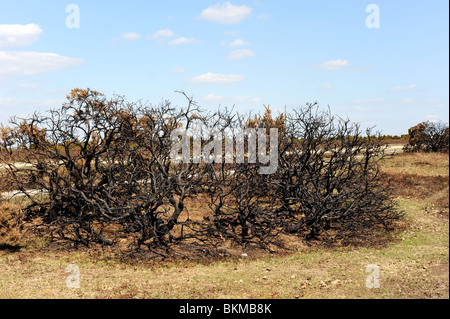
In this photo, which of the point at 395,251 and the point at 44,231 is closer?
the point at 395,251

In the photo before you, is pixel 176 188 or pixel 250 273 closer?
pixel 250 273

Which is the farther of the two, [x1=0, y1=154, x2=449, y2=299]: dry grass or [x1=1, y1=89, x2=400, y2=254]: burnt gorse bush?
[x1=1, y1=89, x2=400, y2=254]: burnt gorse bush

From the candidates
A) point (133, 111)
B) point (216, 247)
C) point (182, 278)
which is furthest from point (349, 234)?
point (133, 111)

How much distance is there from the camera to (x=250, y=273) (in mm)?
9836

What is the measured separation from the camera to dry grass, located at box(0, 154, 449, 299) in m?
8.41

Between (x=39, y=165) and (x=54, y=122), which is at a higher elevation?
(x=54, y=122)

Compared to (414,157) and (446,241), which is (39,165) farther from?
(414,157)

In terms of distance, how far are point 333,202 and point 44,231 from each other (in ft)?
31.8

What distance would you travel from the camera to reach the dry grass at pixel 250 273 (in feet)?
27.6

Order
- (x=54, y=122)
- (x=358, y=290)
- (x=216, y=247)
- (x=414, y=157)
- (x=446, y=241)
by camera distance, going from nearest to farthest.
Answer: (x=358, y=290) → (x=216, y=247) → (x=446, y=241) → (x=54, y=122) → (x=414, y=157)

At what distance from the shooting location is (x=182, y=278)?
30.9 ft

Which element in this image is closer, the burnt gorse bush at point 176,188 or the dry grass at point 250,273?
the dry grass at point 250,273

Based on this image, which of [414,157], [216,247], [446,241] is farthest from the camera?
[414,157]

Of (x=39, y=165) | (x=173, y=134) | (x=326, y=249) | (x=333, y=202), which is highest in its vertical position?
(x=173, y=134)
